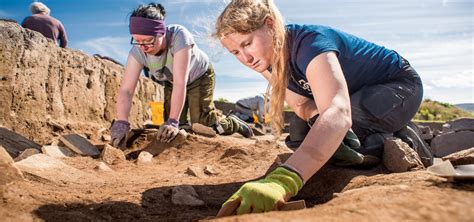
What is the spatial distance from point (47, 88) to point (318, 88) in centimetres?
383

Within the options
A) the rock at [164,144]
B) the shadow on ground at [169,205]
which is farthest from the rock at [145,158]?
the shadow on ground at [169,205]

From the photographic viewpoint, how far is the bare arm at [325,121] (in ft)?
4.71

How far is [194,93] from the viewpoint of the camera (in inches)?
174

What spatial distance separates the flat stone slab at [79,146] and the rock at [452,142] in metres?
3.84

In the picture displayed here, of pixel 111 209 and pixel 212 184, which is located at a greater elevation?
pixel 111 209

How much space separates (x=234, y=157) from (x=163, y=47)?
128cm

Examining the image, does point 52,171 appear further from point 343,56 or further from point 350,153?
point 343,56

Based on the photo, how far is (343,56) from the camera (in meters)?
2.19

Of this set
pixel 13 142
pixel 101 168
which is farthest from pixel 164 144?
pixel 13 142

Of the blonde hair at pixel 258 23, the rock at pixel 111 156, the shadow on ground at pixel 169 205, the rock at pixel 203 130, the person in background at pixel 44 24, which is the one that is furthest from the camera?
the person in background at pixel 44 24

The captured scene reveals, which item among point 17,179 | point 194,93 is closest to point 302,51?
point 17,179

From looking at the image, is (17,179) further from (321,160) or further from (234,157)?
(234,157)

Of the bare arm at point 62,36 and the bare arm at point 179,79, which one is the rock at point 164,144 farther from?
the bare arm at point 62,36

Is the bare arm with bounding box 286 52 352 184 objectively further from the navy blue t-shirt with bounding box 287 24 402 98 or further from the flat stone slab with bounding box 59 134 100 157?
the flat stone slab with bounding box 59 134 100 157
